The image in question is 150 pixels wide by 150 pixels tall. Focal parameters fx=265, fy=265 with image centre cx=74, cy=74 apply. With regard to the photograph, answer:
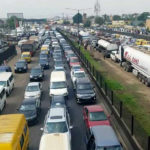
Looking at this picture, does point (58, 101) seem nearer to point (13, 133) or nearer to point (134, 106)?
point (134, 106)

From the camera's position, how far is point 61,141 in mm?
14242

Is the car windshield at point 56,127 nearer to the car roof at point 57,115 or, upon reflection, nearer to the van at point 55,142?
the car roof at point 57,115

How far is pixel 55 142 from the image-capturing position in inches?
558

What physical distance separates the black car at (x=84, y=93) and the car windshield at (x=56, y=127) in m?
7.52

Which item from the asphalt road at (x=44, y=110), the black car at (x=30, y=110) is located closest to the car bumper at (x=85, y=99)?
the asphalt road at (x=44, y=110)

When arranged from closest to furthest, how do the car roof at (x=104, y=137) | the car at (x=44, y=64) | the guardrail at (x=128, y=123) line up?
the car roof at (x=104, y=137) < the guardrail at (x=128, y=123) < the car at (x=44, y=64)

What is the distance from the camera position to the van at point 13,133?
12.3 metres

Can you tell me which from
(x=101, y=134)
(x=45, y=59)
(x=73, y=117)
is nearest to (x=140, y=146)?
(x=101, y=134)

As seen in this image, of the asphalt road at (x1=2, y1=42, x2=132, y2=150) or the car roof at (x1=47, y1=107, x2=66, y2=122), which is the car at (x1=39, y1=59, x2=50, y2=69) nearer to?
the asphalt road at (x1=2, y1=42, x2=132, y2=150)

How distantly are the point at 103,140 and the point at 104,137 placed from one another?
31 cm

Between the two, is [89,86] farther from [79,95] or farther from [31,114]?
[31,114]

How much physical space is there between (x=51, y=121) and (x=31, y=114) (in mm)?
3646

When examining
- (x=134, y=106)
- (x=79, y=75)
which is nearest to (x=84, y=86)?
(x=79, y=75)

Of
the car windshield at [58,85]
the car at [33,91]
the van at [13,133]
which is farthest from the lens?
the car windshield at [58,85]
